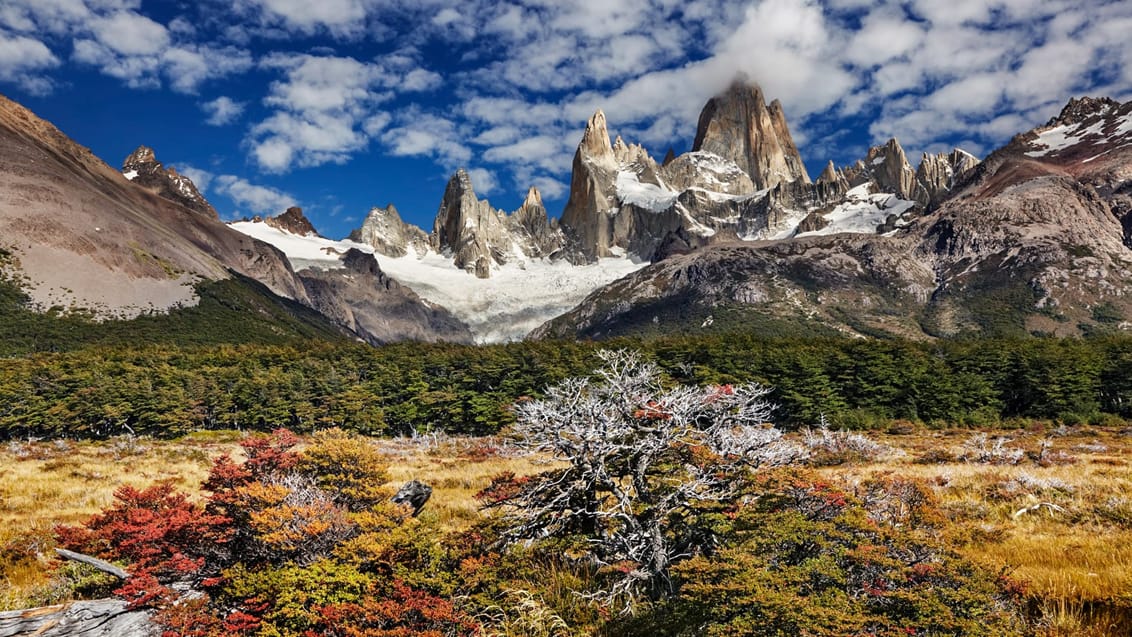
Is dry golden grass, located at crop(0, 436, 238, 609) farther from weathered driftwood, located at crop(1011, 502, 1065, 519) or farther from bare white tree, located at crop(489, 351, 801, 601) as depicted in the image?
weathered driftwood, located at crop(1011, 502, 1065, 519)

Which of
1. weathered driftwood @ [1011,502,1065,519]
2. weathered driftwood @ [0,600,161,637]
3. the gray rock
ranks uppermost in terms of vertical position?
the gray rock

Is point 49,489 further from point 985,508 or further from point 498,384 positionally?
point 498,384

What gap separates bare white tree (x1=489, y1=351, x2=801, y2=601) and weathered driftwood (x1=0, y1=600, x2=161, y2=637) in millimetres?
5715

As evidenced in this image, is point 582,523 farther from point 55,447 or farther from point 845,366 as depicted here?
point 845,366

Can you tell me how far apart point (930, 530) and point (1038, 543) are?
180 inches

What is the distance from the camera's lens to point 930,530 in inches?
343

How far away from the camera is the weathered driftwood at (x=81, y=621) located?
25.7ft

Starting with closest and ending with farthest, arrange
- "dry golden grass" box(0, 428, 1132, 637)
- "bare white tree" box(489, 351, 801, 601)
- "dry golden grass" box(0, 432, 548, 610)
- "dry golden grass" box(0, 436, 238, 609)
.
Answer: "dry golden grass" box(0, 428, 1132, 637), "bare white tree" box(489, 351, 801, 601), "dry golden grass" box(0, 436, 238, 609), "dry golden grass" box(0, 432, 548, 610)

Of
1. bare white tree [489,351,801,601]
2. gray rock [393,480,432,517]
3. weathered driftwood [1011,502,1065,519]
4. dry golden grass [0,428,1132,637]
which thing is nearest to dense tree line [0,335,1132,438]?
dry golden grass [0,428,1132,637]

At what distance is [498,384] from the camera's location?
3351 inches

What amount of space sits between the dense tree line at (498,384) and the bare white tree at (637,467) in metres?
50.5

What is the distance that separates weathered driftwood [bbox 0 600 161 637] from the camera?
783 cm

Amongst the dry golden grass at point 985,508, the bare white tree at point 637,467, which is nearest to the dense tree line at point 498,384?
the dry golden grass at point 985,508

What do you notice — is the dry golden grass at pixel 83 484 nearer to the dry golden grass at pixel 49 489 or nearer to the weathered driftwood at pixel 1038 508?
the dry golden grass at pixel 49 489
